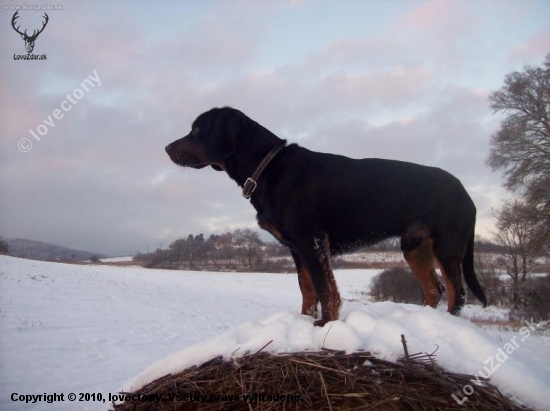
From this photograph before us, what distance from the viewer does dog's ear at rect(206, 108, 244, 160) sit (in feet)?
11.6

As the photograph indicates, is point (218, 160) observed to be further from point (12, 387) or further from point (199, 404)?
point (12, 387)

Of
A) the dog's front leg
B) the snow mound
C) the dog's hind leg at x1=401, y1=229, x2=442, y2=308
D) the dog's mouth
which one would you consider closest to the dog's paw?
the dog's front leg

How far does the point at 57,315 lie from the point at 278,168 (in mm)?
12311

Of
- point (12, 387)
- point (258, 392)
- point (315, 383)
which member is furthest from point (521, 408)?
point (12, 387)

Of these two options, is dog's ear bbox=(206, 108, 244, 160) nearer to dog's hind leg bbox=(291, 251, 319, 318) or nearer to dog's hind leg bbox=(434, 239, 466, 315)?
dog's hind leg bbox=(291, 251, 319, 318)

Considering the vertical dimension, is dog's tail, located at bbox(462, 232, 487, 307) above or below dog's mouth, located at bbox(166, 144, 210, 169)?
below

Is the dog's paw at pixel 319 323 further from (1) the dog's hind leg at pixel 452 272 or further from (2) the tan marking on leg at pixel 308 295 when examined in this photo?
(1) the dog's hind leg at pixel 452 272

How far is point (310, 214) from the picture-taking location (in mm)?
3150

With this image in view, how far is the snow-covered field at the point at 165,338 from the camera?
221cm

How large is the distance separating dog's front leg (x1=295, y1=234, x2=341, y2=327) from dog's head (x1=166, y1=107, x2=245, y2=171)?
1.19 metres

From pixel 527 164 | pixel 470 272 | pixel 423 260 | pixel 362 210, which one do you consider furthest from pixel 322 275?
pixel 527 164

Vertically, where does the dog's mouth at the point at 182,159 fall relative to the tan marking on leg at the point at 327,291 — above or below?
above

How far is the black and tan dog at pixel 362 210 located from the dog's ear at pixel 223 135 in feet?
0.99

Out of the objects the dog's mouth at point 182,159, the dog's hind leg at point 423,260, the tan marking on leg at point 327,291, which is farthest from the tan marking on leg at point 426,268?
the dog's mouth at point 182,159
